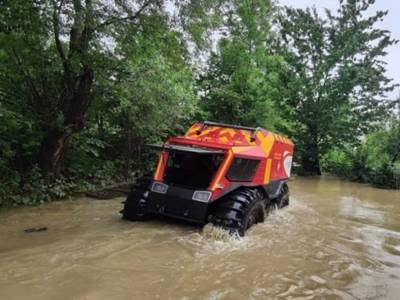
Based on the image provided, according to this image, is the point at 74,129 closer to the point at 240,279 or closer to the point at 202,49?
the point at 202,49

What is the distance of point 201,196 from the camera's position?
6234 millimetres

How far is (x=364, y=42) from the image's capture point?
71.0 ft

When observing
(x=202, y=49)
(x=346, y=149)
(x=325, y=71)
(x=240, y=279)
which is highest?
(x=325, y=71)

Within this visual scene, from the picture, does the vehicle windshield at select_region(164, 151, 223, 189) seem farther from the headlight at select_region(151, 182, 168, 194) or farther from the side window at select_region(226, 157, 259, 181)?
the side window at select_region(226, 157, 259, 181)

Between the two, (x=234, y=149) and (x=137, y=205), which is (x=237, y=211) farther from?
(x=137, y=205)

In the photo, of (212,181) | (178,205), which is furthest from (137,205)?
(212,181)

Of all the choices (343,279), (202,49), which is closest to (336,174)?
(202,49)

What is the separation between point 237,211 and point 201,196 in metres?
0.63

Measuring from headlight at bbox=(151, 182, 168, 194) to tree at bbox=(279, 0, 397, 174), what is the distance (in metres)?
16.9

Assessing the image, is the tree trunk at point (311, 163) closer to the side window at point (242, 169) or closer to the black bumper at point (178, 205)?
the side window at point (242, 169)

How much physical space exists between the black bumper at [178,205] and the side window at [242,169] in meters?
0.75

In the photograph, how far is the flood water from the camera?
3.97 metres

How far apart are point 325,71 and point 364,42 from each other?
2.66 metres

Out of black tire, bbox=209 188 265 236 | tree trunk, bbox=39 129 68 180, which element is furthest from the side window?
tree trunk, bbox=39 129 68 180
